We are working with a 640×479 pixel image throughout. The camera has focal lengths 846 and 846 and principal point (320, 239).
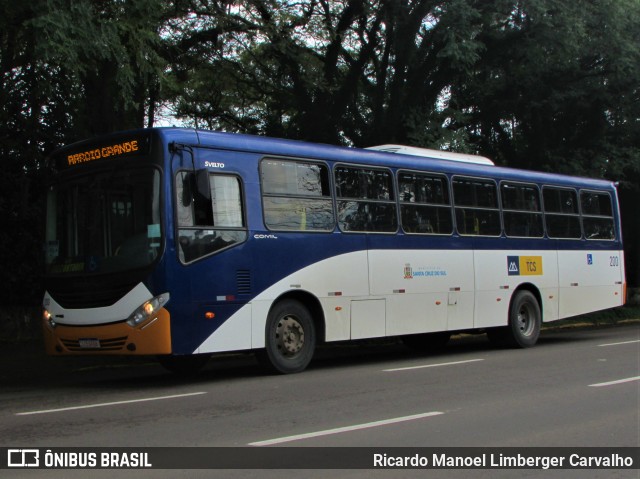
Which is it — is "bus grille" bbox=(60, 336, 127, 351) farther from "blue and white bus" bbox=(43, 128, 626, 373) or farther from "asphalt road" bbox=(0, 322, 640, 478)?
"asphalt road" bbox=(0, 322, 640, 478)

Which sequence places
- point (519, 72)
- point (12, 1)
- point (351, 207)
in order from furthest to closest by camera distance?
1. point (519, 72)
2. point (351, 207)
3. point (12, 1)

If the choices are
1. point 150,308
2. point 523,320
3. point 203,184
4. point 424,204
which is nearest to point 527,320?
point 523,320

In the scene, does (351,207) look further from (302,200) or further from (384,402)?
(384,402)

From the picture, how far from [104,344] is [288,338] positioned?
268cm

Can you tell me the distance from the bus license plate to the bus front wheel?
8.56 meters

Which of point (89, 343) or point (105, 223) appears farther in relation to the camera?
point (105, 223)

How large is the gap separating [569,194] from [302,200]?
7.96 m

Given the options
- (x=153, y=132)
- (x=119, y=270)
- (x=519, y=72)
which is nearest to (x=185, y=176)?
(x=153, y=132)

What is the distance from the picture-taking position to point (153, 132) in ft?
36.1

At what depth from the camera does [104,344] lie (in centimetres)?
1095

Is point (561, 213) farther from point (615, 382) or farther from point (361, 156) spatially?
point (615, 382)

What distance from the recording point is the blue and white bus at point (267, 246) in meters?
10.9

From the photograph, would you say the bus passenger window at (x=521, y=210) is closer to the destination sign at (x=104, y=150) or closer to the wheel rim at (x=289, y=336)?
the wheel rim at (x=289, y=336)

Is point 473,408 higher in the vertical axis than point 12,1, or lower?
lower
